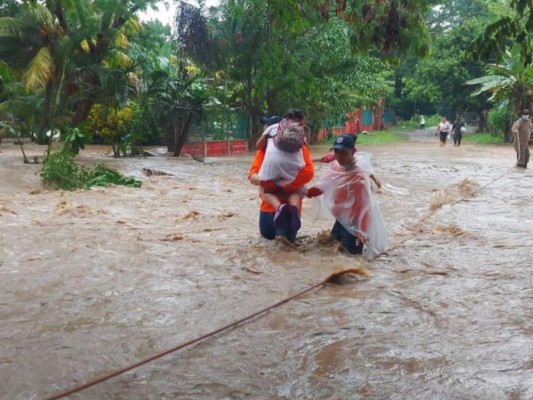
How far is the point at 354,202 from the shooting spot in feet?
20.2

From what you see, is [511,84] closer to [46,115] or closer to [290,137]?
[46,115]

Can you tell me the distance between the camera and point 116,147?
20719mm

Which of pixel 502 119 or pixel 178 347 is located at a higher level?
pixel 502 119

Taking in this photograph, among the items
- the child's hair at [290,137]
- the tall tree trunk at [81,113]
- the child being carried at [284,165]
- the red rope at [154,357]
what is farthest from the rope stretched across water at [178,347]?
the tall tree trunk at [81,113]

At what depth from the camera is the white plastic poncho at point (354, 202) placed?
611cm

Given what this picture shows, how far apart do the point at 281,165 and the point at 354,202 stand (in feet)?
2.71

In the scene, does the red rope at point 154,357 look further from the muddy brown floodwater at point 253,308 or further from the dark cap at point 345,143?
the dark cap at point 345,143

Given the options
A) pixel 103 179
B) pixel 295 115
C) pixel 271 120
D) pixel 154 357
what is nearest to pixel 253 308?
pixel 154 357

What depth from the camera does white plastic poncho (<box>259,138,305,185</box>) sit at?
6352 millimetres

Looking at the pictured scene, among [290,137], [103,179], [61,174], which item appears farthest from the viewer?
[103,179]

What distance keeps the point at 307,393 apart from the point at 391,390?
44 centimetres

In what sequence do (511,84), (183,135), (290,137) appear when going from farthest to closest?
1. (511,84)
2. (183,135)
3. (290,137)

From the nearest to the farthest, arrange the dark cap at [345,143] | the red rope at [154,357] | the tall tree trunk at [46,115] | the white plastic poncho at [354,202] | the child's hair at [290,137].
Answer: the red rope at [154,357] → the dark cap at [345,143] → the white plastic poncho at [354,202] → the child's hair at [290,137] → the tall tree trunk at [46,115]

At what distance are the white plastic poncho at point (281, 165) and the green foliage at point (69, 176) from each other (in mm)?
6623
